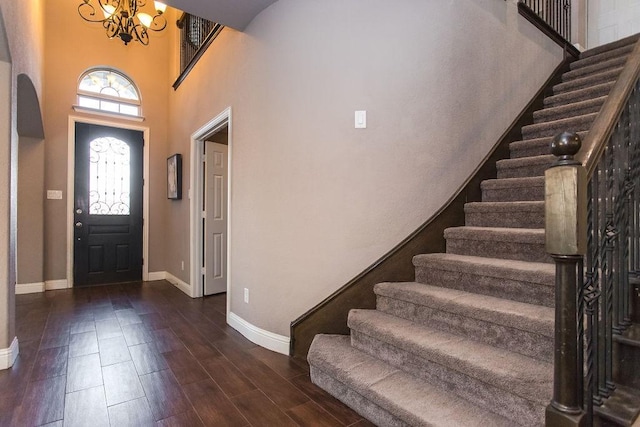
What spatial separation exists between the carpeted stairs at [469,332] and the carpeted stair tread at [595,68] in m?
1.01

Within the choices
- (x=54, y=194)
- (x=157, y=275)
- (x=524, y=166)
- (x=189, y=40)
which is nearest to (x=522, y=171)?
(x=524, y=166)

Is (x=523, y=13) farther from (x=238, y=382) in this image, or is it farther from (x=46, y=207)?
(x=46, y=207)

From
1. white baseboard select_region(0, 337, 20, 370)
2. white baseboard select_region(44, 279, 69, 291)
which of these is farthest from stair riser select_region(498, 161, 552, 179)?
white baseboard select_region(44, 279, 69, 291)

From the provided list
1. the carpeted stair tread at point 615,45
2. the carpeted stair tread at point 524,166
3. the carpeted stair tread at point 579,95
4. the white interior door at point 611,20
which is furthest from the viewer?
the white interior door at point 611,20

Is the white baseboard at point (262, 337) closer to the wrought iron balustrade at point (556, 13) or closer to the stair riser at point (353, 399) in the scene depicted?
the stair riser at point (353, 399)

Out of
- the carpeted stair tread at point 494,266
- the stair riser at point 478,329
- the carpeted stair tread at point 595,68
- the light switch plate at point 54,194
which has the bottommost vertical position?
the stair riser at point 478,329

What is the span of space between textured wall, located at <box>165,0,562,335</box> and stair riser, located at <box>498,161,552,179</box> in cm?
24

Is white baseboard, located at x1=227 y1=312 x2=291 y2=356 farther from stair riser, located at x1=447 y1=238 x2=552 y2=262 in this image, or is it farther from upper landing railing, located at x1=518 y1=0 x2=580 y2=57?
upper landing railing, located at x1=518 y1=0 x2=580 y2=57

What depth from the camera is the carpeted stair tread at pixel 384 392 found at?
4.32ft

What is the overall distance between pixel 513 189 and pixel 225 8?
2.69 m

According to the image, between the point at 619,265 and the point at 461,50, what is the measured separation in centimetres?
183

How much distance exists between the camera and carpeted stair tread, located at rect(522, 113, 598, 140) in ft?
7.95

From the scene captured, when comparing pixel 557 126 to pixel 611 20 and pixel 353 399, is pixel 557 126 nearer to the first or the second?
pixel 353 399

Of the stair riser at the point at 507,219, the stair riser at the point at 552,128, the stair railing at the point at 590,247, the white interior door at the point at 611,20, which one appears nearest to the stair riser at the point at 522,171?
the stair riser at the point at 552,128
